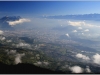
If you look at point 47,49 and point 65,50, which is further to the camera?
point 65,50

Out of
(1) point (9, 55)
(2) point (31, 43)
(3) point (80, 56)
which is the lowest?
(1) point (9, 55)

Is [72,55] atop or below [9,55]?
atop

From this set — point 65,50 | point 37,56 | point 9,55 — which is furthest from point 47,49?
point 9,55

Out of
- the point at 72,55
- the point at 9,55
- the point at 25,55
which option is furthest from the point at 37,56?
the point at 72,55

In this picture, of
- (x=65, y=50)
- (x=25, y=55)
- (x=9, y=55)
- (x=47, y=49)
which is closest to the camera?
(x=9, y=55)

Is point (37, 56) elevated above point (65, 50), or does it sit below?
below

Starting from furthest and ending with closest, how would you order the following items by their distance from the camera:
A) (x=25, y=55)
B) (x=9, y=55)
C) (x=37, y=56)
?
(x=37, y=56), (x=25, y=55), (x=9, y=55)

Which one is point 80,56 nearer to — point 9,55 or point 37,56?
point 37,56

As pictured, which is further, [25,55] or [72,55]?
[72,55]

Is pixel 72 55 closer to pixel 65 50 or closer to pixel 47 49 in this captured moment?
pixel 65 50

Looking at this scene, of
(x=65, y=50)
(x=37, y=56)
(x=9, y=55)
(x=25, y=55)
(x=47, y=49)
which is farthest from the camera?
(x=65, y=50)
